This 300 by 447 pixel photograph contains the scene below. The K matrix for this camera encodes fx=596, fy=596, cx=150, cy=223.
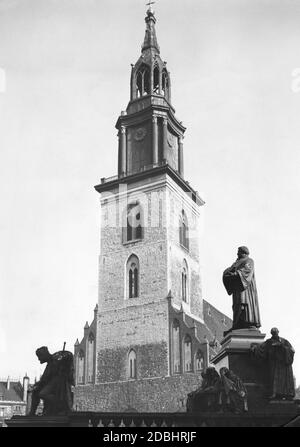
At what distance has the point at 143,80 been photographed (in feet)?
148

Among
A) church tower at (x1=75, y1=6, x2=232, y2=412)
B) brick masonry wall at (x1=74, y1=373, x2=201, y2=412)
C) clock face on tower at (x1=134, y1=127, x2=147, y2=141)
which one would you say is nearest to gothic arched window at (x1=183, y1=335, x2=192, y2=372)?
church tower at (x1=75, y1=6, x2=232, y2=412)

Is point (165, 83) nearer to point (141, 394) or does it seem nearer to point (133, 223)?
point (133, 223)

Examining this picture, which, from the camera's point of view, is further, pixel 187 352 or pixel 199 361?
pixel 187 352

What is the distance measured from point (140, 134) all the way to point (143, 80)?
455cm

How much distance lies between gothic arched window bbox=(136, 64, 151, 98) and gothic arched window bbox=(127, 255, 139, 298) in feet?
42.7

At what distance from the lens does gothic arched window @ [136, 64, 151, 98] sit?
44719mm

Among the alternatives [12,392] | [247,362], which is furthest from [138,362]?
[12,392]

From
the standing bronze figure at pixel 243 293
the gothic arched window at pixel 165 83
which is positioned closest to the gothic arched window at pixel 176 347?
the gothic arched window at pixel 165 83

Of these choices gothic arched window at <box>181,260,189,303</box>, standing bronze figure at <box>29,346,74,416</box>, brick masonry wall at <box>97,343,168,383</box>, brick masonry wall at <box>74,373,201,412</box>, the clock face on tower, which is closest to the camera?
standing bronze figure at <box>29,346,74,416</box>

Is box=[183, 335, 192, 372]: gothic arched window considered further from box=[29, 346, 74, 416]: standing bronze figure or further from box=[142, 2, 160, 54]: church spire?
box=[29, 346, 74, 416]: standing bronze figure

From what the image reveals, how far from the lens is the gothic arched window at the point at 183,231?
42388 millimetres
